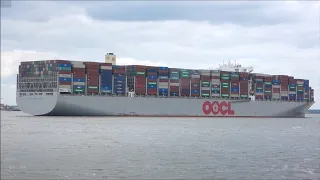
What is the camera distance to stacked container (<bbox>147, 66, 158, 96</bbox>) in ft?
271

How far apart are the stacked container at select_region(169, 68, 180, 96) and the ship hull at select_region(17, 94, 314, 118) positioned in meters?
2.08

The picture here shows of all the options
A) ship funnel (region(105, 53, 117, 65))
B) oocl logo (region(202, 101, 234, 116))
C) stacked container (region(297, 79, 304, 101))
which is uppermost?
ship funnel (region(105, 53, 117, 65))

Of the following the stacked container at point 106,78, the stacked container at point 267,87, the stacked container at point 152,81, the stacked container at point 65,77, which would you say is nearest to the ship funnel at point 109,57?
the stacked container at point 152,81

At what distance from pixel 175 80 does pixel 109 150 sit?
202ft

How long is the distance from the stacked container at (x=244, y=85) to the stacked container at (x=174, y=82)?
1651 centimetres

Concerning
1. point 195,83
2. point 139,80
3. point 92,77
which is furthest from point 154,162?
point 195,83

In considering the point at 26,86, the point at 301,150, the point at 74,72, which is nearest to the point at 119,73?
the point at 74,72

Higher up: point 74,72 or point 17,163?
point 74,72

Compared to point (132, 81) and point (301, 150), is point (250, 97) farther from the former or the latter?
point (301, 150)

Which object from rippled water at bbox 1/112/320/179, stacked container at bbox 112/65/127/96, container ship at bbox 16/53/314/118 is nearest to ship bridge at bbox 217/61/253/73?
container ship at bbox 16/53/314/118

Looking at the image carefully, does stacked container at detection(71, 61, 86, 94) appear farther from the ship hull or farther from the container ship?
the ship hull

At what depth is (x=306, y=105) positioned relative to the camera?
4085 inches

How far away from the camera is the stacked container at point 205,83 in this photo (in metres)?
89.5

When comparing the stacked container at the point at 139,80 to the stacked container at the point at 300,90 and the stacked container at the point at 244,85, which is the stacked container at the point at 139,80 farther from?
the stacked container at the point at 300,90
